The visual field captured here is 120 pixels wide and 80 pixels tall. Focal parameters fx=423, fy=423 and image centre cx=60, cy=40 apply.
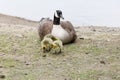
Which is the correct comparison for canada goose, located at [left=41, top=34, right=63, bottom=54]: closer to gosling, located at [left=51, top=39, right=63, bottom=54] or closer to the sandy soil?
gosling, located at [left=51, top=39, right=63, bottom=54]

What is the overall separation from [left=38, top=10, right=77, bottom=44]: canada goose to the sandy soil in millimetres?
183

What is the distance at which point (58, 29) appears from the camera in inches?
384

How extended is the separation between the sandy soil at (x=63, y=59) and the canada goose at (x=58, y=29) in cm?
18

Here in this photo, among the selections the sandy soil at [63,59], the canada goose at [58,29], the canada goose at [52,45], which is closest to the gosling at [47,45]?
the canada goose at [52,45]

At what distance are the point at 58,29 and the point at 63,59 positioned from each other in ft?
5.06

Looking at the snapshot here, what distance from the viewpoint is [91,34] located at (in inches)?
447

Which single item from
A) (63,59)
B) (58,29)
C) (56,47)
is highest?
(58,29)

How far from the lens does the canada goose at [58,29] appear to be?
31.8 feet

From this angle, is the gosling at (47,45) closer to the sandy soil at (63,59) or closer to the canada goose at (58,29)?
the sandy soil at (63,59)

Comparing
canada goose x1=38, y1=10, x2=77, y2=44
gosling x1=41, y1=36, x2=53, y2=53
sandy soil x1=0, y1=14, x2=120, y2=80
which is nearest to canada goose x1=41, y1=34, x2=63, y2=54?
gosling x1=41, y1=36, x2=53, y2=53

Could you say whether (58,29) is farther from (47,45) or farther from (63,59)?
(63,59)

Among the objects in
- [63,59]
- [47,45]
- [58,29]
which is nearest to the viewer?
[63,59]

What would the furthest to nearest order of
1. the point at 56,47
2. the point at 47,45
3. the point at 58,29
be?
the point at 58,29
the point at 47,45
the point at 56,47

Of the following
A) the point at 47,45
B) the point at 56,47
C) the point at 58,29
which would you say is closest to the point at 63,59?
the point at 56,47
